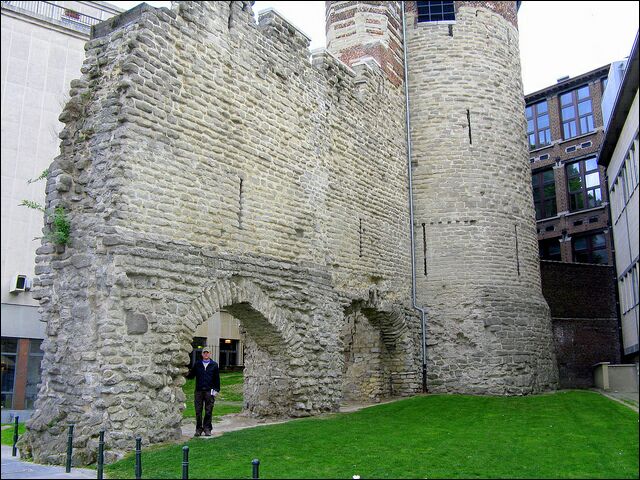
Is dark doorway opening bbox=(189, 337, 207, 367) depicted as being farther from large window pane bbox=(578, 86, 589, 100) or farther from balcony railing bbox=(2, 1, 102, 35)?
large window pane bbox=(578, 86, 589, 100)

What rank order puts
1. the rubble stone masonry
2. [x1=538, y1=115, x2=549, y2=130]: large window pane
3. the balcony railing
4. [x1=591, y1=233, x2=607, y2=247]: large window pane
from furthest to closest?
A: [x1=538, y1=115, x2=549, y2=130]: large window pane
[x1=591, y1=233, x2=607, y2=247]: large window pane
the balcony railing
the rubble stone masonry

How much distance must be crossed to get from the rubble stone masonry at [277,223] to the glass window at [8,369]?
A: 36.6 ft

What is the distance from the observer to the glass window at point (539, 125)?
29594 mm

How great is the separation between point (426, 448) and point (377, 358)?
816cm

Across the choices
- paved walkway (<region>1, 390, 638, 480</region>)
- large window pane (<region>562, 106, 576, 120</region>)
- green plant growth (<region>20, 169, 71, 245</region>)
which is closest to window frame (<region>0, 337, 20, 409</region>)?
paved walkway (<region>1, 390, 638, 480</region>)

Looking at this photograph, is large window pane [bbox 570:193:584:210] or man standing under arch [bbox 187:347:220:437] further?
large window pane [bbox 570:193:584:210]

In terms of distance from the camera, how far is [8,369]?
68.5 ft

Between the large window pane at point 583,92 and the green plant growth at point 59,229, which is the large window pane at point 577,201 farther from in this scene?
the green plant growth at point 59,229

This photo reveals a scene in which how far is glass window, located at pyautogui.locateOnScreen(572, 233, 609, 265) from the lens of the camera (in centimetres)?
2678

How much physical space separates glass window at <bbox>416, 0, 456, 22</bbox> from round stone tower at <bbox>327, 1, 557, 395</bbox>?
31 mm

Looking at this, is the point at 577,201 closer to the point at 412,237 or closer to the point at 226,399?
the point at 412,237

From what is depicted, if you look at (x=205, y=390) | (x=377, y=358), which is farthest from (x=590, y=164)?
(x=205, y=390)

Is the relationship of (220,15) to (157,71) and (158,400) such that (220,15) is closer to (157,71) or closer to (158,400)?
(157,71)

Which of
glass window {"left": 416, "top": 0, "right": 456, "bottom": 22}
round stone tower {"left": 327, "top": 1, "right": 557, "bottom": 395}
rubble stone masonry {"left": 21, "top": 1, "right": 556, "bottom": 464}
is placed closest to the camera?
rubble stone masonry {"left": 21, "top": 1, "right": 556, "bottom": 464}
